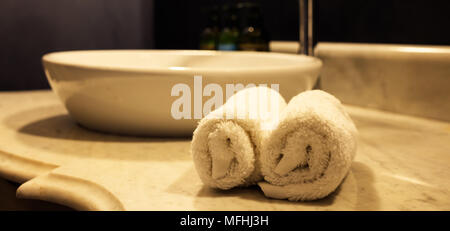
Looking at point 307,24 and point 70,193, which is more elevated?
point 307,24

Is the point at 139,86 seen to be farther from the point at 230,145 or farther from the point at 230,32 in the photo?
the point at 230,32

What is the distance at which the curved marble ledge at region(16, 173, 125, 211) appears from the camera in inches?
16.8

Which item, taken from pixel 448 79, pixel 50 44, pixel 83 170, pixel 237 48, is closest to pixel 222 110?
pixel 83 170

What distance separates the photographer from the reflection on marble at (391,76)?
767mm

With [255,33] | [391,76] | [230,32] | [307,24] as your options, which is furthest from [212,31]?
[391,76]

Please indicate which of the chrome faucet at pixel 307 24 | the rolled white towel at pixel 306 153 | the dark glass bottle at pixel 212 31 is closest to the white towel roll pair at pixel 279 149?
the rolled white towel at pixel 306 153

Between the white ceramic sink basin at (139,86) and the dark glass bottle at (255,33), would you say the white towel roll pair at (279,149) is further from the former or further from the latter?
the dark glass bottle at (255,33)

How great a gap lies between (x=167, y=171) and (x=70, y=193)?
118mm

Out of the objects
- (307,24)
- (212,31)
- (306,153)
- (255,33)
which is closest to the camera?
(306,153)

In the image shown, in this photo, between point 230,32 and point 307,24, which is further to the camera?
point 230,32

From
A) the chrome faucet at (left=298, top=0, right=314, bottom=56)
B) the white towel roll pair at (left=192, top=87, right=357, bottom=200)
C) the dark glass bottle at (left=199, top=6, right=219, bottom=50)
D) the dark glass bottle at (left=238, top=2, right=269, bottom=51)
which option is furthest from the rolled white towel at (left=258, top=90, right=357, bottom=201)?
the dark glass bottle at (left=199, top=6, right=219, bottom=50)

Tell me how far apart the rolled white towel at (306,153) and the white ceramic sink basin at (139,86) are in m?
0.20

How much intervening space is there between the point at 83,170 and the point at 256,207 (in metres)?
0.24

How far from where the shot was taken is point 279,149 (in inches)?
16.0
